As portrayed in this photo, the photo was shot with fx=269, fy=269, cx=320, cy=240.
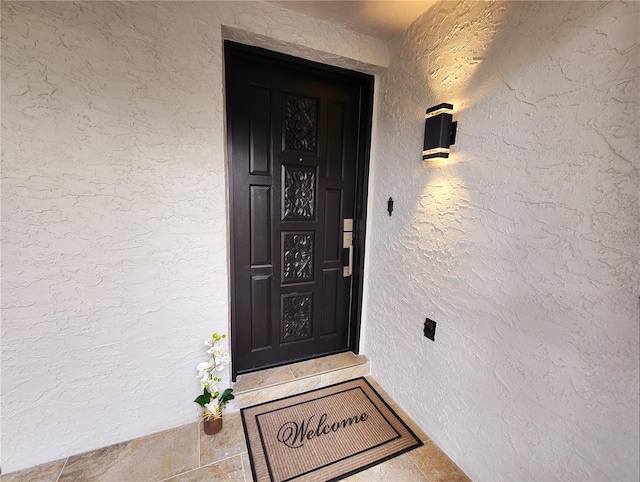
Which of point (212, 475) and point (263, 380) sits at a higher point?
point (263, 380)

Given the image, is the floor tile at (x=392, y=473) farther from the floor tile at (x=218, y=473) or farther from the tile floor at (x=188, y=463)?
the floor tile at (x=218, y=473)

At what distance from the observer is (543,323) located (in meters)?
1.06

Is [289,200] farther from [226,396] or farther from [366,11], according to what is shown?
[226,396]

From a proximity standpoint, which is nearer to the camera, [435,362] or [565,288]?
[565,288]

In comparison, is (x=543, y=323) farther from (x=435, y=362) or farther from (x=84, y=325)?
(x=84, y=325)

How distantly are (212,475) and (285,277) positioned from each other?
116 centimetres

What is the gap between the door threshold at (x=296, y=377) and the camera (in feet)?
6.04

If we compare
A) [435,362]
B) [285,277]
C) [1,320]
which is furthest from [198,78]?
[435,362]

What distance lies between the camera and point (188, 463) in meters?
1.43

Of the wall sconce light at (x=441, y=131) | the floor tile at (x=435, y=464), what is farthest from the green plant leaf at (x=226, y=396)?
the wall sconce light at (x=441, y=131)

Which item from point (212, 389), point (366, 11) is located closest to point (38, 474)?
point (212, 389)

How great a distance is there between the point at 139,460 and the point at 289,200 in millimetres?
1719

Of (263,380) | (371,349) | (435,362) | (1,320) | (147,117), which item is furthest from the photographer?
(371,349)

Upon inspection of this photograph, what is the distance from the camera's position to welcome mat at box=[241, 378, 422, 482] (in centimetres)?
143
